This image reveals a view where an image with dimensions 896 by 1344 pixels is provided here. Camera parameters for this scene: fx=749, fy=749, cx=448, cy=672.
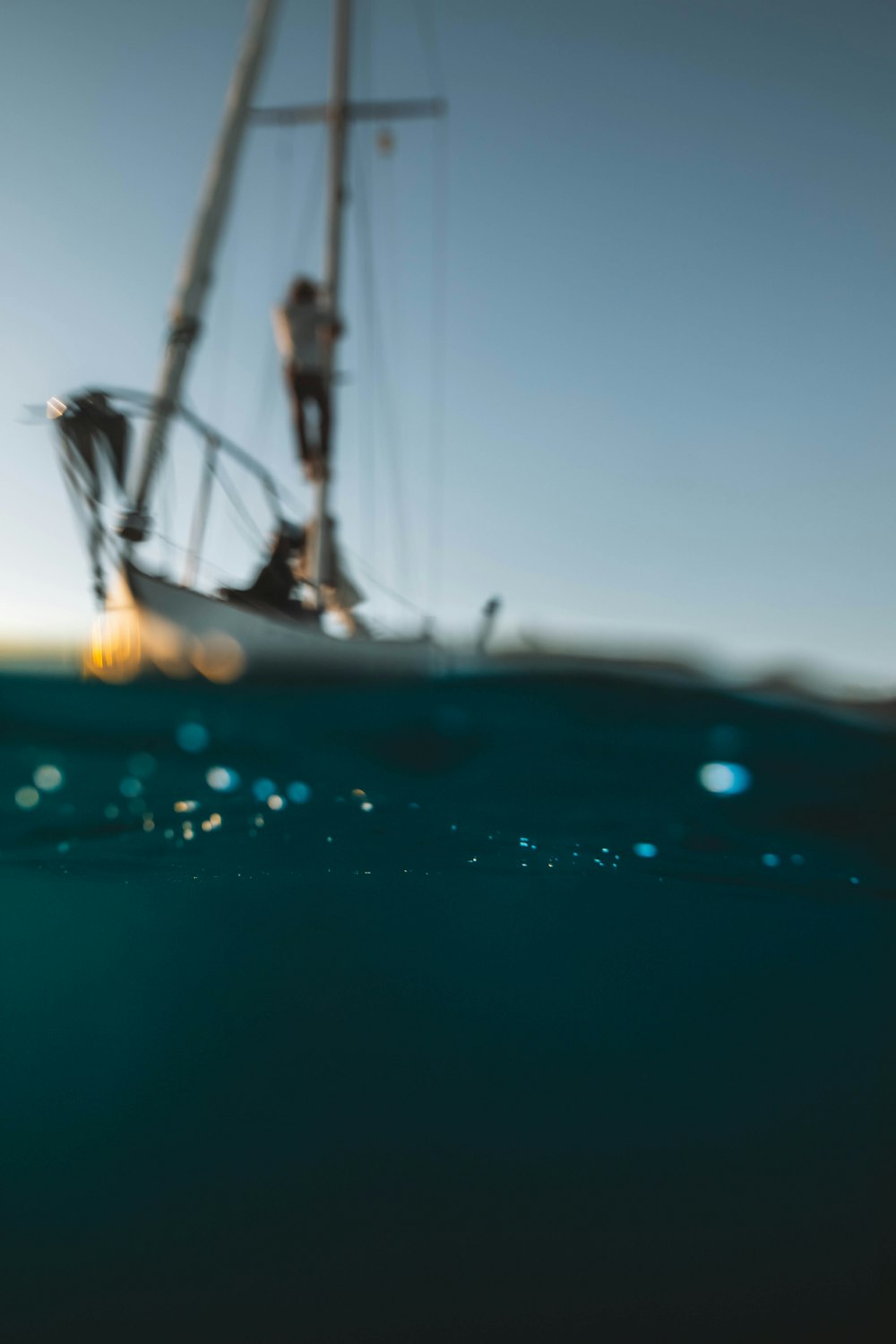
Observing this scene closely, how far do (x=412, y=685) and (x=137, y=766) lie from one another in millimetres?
2812

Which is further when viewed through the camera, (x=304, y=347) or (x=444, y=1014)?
(x=304, y=347)

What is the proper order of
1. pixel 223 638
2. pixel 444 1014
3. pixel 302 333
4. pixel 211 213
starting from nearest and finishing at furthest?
pixel 223 638 < pixel 444 1014 < pixel 211 213 < pixel 302 333

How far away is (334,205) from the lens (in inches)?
918

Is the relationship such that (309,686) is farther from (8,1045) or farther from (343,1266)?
(8,1045)

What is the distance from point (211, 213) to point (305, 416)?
4.99 metres

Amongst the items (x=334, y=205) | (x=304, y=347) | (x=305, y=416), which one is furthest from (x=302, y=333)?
(x=334, y=205)

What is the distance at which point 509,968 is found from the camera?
11977 millimetres

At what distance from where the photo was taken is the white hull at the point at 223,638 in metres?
8.76

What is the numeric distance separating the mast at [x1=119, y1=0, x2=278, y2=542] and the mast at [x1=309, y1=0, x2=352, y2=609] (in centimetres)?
447

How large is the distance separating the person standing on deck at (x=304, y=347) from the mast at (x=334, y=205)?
2.39ft

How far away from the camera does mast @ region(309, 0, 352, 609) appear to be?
68.2 ft

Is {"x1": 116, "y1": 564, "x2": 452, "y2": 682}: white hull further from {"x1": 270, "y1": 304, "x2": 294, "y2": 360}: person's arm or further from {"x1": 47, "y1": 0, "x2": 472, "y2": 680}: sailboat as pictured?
{"x1": 270, "y1": 304, "x2": 294, "y2": 360}: person's arm

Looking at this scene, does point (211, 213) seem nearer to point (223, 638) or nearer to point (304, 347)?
point (304, 347)

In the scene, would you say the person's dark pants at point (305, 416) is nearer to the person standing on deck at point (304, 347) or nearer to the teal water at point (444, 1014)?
the person standing on deck at point (304, 347)
